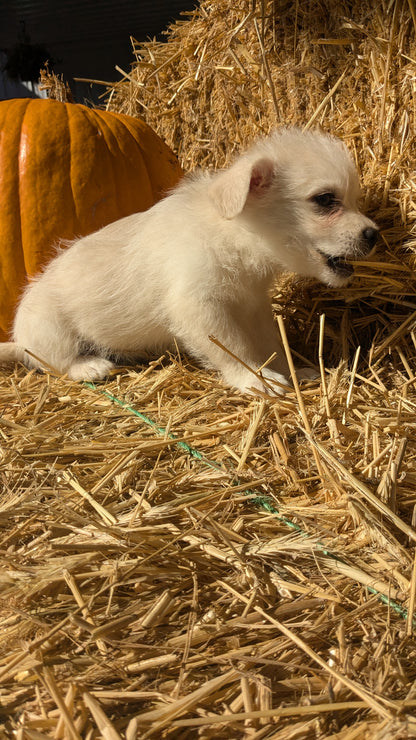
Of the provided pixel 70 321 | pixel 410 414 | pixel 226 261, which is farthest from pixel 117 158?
pixel 410 414

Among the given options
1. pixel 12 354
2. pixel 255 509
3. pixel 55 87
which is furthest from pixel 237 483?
pixel 55 87

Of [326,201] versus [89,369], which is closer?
[326,201]

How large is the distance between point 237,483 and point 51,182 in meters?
2.11

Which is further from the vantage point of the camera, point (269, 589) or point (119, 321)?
point (119, 321)

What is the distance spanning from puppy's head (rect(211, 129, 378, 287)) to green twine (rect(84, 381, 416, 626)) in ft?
2.80

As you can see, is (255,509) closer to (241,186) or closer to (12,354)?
(241,186)

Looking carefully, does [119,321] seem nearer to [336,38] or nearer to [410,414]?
[410,414]

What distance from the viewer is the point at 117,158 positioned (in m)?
3.31

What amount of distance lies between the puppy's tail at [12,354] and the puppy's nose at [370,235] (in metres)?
1.75

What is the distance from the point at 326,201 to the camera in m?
2.37

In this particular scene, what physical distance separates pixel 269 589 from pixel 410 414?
0.98 meters

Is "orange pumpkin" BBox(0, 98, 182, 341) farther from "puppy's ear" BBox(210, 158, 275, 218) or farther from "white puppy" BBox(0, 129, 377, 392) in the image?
"puppy's ear" BBox(210, 158, 275, 218)

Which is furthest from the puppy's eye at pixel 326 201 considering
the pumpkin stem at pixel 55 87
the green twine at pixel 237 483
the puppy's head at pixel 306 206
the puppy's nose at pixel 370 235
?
the pumpkin stem at pixel 55 87

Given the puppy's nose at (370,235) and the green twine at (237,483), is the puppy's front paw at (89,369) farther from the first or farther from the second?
the puppy's nose at (370,235)
